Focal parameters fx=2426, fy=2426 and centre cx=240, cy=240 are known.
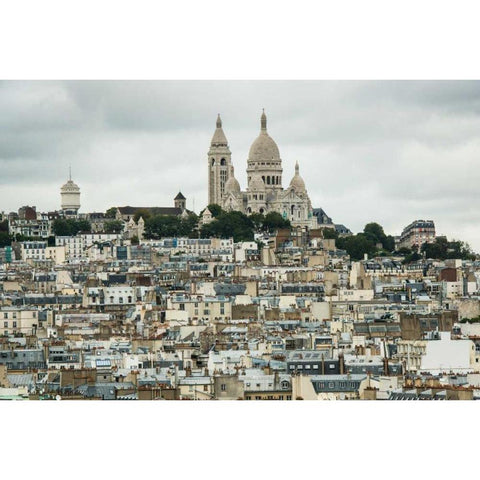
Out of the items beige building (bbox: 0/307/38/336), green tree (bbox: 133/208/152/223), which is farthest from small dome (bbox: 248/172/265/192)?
beige building (bbox: 0/307/38/336)

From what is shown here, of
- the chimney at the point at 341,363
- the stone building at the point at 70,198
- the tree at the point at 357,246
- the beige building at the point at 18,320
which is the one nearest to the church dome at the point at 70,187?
the stone building at the point at 70,198

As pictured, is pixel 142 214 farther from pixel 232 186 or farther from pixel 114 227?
pixel 232 186

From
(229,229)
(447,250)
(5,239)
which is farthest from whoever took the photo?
(5,239)

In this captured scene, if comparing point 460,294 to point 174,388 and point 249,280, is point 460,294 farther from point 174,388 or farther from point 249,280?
point 174,388

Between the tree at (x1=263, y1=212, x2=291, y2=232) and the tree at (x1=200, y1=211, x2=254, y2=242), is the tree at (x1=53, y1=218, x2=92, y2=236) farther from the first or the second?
the tree at (x1=263, y1=212, x2=291, y2=232)

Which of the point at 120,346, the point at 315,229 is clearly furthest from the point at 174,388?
the point at 315,229

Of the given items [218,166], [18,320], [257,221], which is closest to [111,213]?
[257,221]

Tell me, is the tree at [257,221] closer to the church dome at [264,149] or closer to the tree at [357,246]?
the tree at [357,246]
